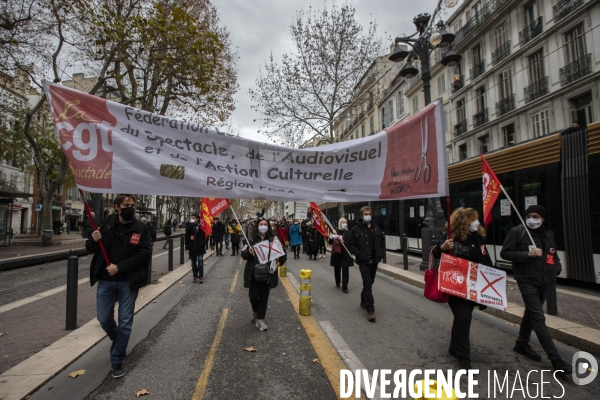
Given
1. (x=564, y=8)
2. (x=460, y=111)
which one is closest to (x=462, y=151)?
Result: (x=460, y=111)

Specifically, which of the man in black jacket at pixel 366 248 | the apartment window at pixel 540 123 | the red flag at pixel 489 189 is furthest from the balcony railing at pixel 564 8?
the man in black jacket at pixel 366 248

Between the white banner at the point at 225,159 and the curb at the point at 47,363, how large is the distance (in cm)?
203

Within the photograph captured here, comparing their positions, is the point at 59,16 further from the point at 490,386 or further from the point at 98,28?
the point at 490,386

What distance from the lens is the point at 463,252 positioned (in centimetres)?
397

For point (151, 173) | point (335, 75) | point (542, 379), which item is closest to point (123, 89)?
point (335, 75)

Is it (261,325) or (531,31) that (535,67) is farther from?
(261,325)

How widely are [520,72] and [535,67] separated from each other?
91 cm

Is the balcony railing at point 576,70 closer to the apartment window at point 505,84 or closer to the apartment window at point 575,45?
the apartment window at point 575,45

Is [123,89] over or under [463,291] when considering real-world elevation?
over

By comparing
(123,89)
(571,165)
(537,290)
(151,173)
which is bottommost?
(537,290)

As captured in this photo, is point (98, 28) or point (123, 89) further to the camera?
point (123, 89)

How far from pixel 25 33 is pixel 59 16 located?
157cm

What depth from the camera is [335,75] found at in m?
22.9

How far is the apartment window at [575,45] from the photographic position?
16969mm
